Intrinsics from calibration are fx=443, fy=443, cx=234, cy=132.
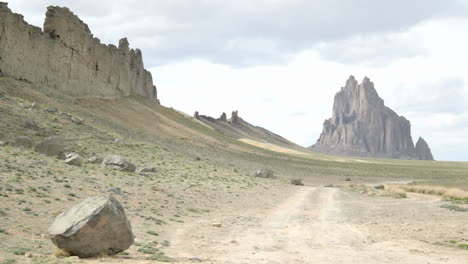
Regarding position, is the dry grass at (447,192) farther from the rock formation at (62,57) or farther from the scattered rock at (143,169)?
the rock formation at (62,57)

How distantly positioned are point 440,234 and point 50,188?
1603 cm

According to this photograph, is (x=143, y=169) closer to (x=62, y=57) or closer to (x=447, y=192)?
(x=447, y=192)

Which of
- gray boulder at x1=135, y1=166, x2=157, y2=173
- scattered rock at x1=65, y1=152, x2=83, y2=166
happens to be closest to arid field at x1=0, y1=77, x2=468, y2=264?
Answer: scattered rock at x1=65, y1=152, x2=83, y2=166

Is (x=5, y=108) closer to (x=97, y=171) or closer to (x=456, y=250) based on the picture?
(x=97, y=171)

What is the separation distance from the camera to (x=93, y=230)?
10.6m

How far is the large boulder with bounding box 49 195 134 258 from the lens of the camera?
34.4 ft

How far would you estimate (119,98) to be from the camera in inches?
3260

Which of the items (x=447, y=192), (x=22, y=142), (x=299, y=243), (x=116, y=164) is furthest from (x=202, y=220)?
(x=447, y=192)

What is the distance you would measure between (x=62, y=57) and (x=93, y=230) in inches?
2242

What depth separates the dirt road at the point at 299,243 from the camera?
11953 millimetres

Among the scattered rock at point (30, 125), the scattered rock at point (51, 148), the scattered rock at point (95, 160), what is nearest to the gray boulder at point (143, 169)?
the scattered rock at point (95, 160)

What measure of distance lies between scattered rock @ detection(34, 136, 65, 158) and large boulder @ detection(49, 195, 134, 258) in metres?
19.6

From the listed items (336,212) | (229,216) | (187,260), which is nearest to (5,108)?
(229,216)

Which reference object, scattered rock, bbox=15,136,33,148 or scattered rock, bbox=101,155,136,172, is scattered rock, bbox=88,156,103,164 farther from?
scattered rock, bbox=15,136,33,148
